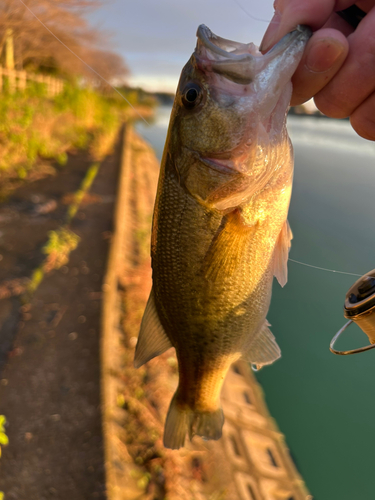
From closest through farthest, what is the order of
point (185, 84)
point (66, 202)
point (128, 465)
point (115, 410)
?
point (185, 84) → point (128, 465) → point (115, 410) → point (66, 202)

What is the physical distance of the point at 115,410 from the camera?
3.70 m

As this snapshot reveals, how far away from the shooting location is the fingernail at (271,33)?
1.21 meters

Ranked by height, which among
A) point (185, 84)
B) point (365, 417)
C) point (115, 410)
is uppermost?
point (185, 84)

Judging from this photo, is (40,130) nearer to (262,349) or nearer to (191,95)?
(191,95)

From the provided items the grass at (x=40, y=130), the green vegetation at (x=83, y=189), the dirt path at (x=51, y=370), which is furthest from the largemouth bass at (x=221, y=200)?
the grass at (x=40, y=130)

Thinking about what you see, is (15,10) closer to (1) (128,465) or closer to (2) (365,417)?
(1) (128,465)

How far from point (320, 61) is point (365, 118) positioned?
321mm

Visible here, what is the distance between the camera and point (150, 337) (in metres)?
1.51

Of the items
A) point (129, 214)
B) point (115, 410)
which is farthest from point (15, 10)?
point (115, 410)

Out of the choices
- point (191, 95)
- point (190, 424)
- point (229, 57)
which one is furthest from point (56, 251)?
point (229, 57)

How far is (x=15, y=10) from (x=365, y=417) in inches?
321

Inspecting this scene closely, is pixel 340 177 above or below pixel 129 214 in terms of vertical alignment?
above

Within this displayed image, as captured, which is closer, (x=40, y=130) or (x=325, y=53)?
(x=325, y=53)

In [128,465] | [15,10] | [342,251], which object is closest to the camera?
[342,251]
